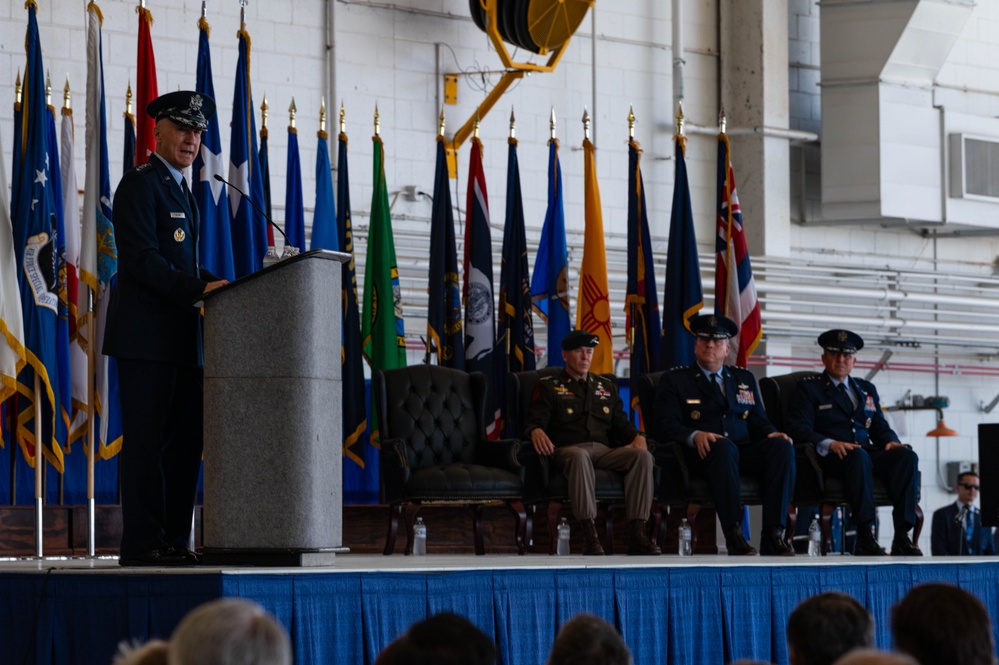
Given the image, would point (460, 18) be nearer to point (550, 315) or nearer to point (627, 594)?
point (550, 315)

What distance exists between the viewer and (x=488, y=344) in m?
7.70

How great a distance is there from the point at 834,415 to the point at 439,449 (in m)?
1.90

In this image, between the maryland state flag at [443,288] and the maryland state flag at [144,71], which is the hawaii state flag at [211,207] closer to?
the maryland state flag at [144,71]

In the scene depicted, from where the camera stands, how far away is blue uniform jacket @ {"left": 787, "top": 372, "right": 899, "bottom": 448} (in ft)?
22.9

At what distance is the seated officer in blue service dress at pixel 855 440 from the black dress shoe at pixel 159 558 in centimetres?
347

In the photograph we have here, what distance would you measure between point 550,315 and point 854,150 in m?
3.70

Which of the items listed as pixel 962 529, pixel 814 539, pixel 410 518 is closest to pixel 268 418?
pixel 410 518

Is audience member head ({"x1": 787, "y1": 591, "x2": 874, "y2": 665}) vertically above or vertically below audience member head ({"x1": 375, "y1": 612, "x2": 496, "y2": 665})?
below

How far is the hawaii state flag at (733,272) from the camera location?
8016mm

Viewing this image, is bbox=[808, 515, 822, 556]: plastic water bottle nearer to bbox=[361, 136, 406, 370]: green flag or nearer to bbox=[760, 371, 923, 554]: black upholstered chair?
bbox=[760, 371, 923, 554]: black upholstered chair

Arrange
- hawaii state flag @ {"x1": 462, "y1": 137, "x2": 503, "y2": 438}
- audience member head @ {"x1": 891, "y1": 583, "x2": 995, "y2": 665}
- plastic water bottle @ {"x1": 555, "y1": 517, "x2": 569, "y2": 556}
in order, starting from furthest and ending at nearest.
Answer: hawaii state flag @ {"x1": 462, "y1": 137, "x2": 503, "y2": 438}
plastic water bottle @ {"x1": 555, "y1": 517, "x2": 569, "y2": 556}
audience member head @ {"x1": 891, "y1": 583, "x2": 995, "y2": 665}

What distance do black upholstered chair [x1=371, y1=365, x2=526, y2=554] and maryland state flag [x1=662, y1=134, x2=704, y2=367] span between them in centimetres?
141

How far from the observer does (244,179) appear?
23.3ft

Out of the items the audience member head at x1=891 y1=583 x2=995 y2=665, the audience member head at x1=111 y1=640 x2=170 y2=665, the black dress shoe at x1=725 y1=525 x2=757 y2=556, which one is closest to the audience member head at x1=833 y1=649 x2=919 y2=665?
the audience member head at x1=891 y1=583 x2=995 y2=665
